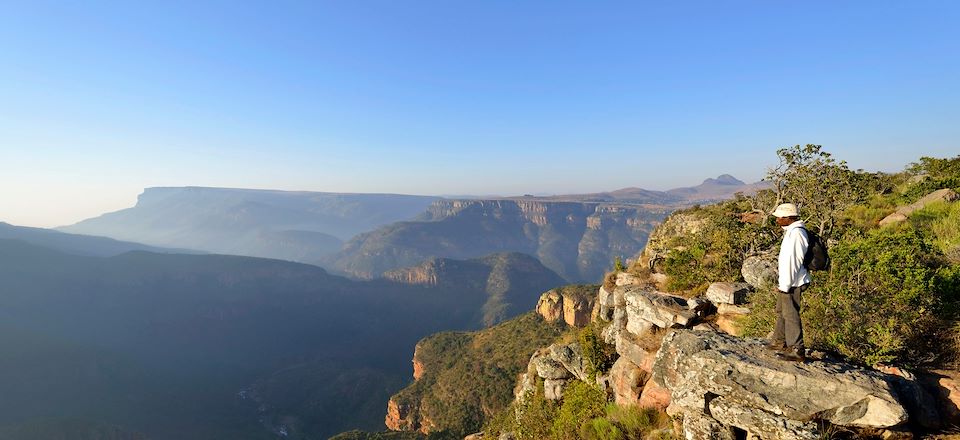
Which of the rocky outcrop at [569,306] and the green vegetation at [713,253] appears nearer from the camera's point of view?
the green vegetation at [713,253]

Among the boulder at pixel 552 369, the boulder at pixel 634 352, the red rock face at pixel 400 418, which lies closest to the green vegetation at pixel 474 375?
the red rock face at pixel 400 418

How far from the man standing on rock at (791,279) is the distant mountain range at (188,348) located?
3697 inches

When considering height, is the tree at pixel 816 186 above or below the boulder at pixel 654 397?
above

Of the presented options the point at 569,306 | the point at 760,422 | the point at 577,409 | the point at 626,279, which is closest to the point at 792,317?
the point at 760,422

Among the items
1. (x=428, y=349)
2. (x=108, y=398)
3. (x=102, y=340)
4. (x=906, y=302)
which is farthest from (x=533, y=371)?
(x=102, y=340)

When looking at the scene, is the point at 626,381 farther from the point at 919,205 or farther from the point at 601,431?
the point at 919,205

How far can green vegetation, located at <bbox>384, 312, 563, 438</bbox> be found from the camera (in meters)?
52.6

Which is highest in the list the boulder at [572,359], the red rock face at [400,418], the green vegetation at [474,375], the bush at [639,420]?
the bush at [639,420]

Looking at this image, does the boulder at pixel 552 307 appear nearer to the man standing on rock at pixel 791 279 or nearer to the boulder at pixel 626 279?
the boulder at pixel 626 279

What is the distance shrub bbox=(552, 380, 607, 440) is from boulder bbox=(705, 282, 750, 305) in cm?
505

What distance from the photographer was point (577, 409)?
13.8 metres

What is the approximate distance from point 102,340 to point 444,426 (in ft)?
550

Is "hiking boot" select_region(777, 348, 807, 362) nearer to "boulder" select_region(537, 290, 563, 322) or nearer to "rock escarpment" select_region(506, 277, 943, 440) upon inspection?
"rock escarpment" select_region(506, 277, 943, 440)

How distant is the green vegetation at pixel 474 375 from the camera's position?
52.6 meters
